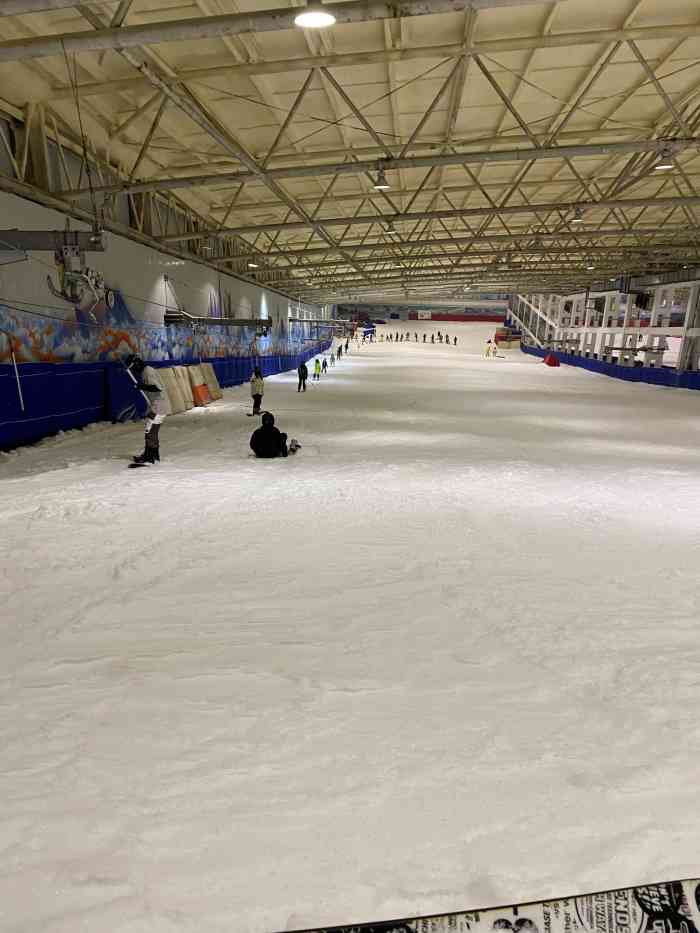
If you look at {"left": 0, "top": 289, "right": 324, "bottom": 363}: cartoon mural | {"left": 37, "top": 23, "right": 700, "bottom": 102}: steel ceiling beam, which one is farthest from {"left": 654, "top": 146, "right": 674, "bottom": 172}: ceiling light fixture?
{"left": 0, "top": 289, "right": 324, "bottom": 363}: cartoon mural

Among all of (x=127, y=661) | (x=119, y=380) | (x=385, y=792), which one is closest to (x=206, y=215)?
(x=119, y=380)

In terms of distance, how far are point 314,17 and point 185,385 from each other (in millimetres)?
12501

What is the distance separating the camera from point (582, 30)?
9.02 meters

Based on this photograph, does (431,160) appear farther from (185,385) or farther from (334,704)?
(334,704)

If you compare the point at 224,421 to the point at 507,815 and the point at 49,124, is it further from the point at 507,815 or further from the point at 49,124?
the point at 507,815

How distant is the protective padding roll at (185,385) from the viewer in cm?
1686

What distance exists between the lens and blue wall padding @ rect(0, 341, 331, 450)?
10.4 m

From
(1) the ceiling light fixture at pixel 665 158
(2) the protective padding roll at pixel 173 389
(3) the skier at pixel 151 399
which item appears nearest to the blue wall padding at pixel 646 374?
(1) the ceiling light fixture at pixel 665 158

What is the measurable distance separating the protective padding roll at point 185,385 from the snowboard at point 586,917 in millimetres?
16131

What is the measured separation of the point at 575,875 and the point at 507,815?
0.34 m

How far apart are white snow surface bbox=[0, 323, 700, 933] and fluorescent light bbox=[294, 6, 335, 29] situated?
5.45 metres

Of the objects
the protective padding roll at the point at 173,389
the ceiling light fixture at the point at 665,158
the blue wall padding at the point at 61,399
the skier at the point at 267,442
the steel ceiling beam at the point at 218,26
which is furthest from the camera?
the protective padding roll at the point at 173,389

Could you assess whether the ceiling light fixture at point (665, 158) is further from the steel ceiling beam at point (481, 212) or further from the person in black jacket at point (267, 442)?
the person in black jacket at point (267, 442)

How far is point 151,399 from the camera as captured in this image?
9.19 metres
